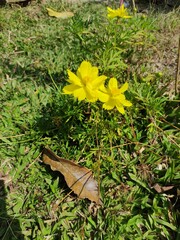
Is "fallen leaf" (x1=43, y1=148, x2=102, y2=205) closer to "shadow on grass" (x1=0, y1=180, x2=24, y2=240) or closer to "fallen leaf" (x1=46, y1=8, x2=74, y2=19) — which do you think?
"shadow on grass" (x1=0, y1=180, x2=24, y2=240)

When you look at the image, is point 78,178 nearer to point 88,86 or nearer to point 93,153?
point 93,153

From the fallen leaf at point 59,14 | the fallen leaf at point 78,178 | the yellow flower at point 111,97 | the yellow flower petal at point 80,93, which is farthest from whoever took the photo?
the fallen leaf at point 59,14

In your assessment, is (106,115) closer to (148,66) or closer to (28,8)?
(148,66)

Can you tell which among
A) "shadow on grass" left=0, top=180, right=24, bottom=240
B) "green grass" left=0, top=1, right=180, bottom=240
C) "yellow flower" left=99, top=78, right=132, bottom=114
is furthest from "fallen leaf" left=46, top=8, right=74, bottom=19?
"shadow on grass" left=0, top=180, right=24, bottom=240

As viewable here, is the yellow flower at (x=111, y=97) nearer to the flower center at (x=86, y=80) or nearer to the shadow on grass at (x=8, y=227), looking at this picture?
the flower center at (x=86, y=80)

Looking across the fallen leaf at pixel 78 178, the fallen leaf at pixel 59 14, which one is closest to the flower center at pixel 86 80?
the fallen leaf at pixel 78 178

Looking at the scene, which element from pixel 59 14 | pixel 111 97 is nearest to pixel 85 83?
pixel 111 97
